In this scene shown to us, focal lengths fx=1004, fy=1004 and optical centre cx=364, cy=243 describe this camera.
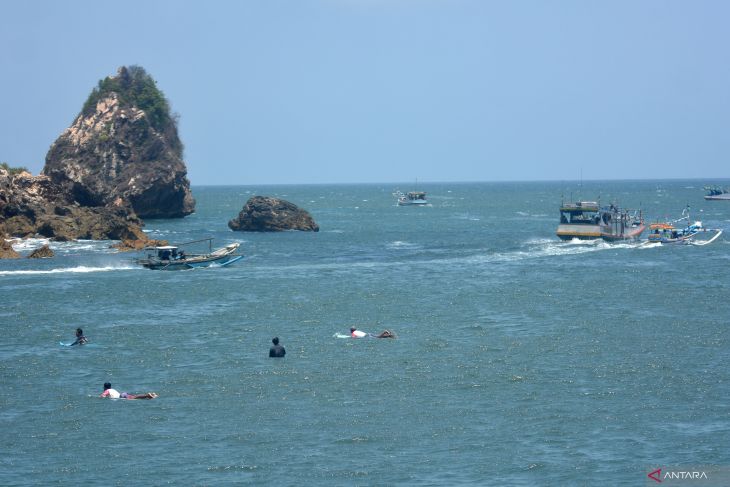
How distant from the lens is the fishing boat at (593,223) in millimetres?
108188

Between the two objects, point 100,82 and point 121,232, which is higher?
point 100,82

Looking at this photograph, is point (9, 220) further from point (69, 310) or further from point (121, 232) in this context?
point (69, 310)

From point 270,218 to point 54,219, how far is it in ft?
88.7

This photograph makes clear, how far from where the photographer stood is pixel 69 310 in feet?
210

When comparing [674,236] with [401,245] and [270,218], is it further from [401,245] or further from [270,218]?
[270,218]

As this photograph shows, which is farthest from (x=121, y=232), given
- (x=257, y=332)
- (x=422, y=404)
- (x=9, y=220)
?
(x=422, y=404)

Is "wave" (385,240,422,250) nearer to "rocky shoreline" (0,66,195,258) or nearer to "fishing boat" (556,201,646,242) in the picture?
"fishing boat" (556,201,646,242)

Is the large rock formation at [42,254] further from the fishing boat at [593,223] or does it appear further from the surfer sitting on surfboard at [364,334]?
the fishing boat at [593,223]

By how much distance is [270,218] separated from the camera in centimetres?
12800

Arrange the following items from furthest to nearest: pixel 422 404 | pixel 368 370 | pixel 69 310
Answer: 1. pixel 69 310
2. pixel 368 370
3. pixel 422 404

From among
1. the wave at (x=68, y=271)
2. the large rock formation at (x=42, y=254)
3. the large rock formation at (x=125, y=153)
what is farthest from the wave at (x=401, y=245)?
the large rock formation at (x=125, y=153)

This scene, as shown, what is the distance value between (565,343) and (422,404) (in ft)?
46.6

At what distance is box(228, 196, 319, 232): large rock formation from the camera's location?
128 metres

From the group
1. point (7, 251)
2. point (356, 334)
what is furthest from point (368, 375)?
point (7, 251)
